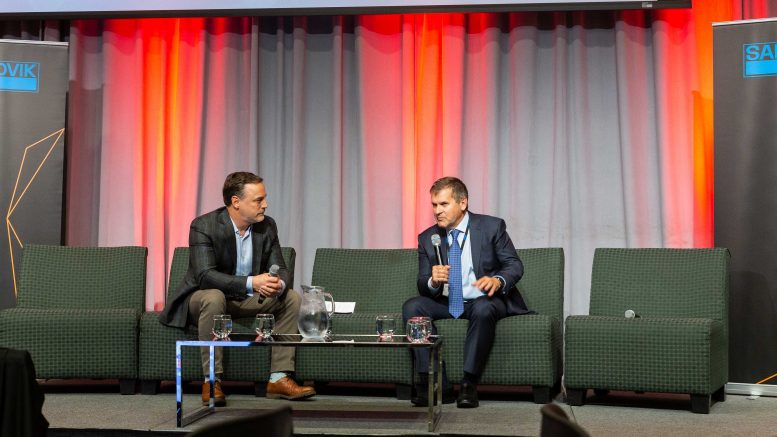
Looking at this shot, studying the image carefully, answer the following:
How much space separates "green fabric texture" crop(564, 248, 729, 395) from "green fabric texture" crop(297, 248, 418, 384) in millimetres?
853

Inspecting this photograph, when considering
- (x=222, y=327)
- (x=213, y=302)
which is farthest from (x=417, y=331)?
(x=213, y=302)

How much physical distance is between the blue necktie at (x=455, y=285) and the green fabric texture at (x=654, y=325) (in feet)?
1.74

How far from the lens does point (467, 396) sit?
13.9ft

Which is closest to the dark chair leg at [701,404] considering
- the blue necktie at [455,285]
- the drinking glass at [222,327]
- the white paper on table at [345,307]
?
the blue necktie at [455,285]

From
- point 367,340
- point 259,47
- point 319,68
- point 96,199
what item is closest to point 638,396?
point 367,340

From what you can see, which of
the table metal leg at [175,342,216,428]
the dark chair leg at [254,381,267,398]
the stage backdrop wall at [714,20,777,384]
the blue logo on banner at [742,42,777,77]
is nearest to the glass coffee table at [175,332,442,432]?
the table metal leg at [175,342,216,428]

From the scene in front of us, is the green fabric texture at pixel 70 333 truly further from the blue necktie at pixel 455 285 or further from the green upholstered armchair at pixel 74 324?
the blue necktie at pixel 455 285

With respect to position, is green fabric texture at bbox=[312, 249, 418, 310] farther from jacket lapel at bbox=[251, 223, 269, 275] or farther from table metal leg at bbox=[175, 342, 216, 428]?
table metal leg at bbox=[175, 342, 216, 428]

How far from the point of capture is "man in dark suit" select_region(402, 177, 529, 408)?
4.43 m

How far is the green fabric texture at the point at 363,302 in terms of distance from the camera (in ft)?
14.8

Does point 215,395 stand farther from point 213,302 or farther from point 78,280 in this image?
point 78,280

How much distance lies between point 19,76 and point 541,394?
11.5ft

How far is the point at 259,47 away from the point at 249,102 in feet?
1.15

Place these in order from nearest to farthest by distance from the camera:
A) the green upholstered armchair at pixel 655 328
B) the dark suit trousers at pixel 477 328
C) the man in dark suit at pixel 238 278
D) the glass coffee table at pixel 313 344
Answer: the glass coffee table at pixel 313 344
the green upholstered armchair at pixel 655 328
the dark suit trousers at pixel 477 328
the man in dark suit at pixel 238 278
